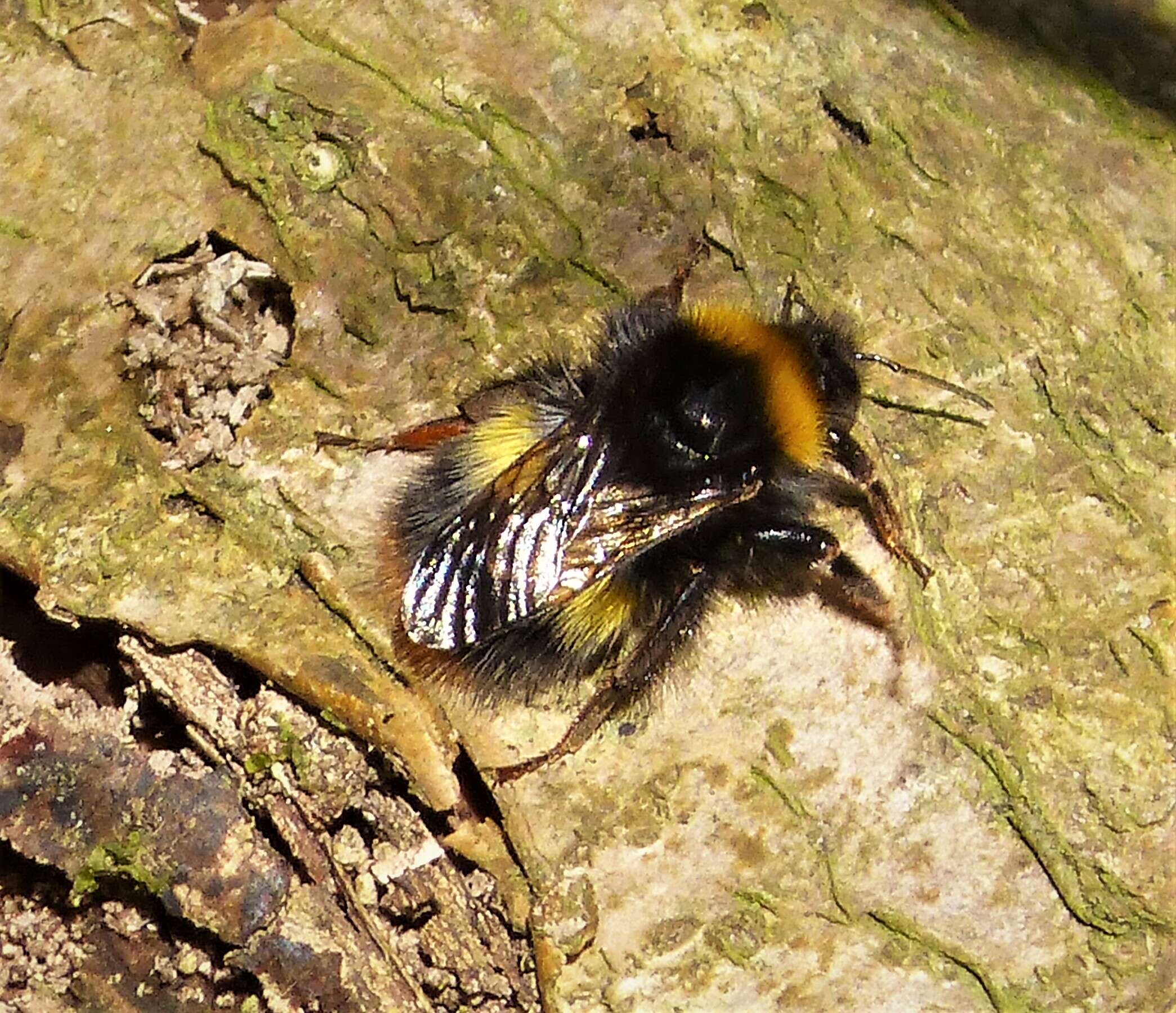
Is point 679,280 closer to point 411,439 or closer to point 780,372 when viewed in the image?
point 780,372

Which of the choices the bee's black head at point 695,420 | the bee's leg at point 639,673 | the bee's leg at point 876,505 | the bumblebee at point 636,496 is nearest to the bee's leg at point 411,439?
the bumblebee at point 636,496

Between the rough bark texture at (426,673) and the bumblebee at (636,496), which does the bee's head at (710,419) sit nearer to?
the bumblebee at (636,496)

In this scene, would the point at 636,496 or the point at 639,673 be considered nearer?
the point at 639,673

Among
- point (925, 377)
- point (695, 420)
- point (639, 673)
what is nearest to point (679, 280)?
point (695, 420)

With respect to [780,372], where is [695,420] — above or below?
below

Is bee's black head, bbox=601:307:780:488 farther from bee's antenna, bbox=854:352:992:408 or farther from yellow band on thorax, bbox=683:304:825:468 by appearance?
bee's antenna, bbox=854:352:992:408

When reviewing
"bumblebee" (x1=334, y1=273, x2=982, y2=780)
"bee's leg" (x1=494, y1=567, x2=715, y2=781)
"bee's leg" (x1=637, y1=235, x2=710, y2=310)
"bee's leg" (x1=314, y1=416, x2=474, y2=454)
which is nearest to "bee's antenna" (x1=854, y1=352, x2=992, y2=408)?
"bumblebee" (x1=334, y1=273, x2=982, y2=780)

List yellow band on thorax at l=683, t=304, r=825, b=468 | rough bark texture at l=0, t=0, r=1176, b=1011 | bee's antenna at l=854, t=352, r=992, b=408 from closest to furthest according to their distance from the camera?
rough bark texture at l=0, t=0, r=1176, b=1011 < bee's antenna at l=854, t=352, r=992, b=408 < yellow band on thorax at l=683, t=304, r=825, b=468
